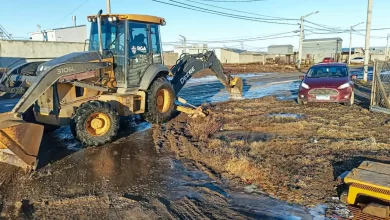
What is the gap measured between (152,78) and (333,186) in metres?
5.47

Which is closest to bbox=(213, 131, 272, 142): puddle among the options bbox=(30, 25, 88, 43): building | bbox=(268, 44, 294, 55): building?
bbox=(30, 25, 88, 43): building

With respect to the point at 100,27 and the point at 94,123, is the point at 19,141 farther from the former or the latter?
the point at 100,27

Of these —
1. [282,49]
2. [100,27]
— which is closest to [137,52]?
[100,27]

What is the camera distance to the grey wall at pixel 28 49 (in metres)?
29.9

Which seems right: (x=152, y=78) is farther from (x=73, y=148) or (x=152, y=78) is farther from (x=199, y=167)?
(x=199, y=167)

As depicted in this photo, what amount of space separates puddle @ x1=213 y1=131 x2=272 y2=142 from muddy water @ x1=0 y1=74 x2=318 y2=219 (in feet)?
5.82

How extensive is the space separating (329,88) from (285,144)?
5387mm

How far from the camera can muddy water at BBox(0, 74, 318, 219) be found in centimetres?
437

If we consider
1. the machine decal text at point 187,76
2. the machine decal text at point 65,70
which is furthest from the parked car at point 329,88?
the machine decal text at point 65,70

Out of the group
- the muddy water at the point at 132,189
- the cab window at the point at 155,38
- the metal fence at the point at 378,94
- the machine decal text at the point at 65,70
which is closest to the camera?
the muddy water at the point at 132,189

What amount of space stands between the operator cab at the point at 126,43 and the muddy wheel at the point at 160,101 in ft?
1.66

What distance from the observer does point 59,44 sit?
34.0 m

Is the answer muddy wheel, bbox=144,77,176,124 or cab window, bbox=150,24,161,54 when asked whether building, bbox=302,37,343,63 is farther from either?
cab window, bbox=150,24,161,54

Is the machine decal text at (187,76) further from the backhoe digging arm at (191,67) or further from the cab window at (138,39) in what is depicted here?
the cab window at (138,39)
